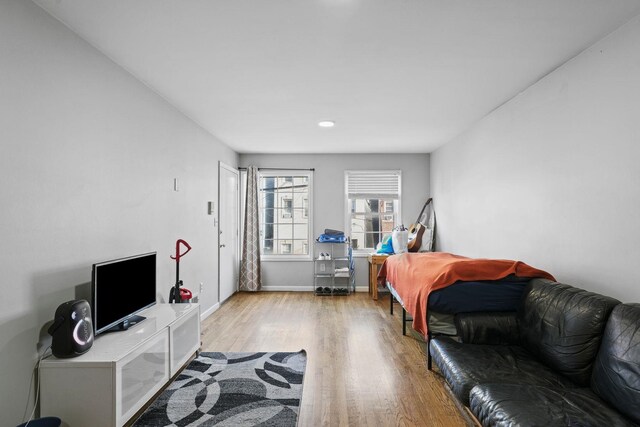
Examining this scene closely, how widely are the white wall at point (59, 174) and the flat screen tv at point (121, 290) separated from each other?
144 millimetres

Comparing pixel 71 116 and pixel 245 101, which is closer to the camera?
pixel 71 116

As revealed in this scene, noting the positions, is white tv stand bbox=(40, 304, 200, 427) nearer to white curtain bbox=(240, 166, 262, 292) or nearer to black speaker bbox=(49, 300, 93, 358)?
black speaker bbox=(49, 300, 93, 358)

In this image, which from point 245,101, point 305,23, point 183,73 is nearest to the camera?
point 305,23

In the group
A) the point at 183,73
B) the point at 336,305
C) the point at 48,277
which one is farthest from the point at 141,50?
the point at 336,305

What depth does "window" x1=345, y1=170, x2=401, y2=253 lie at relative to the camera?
6125 millimetres

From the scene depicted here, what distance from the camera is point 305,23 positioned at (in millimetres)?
2031

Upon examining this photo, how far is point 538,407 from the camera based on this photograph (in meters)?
1.60

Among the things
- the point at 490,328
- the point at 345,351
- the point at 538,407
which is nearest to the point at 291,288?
the point at 345,351

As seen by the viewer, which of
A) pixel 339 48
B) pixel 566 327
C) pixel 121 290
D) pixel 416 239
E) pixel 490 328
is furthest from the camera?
pixel 416 239

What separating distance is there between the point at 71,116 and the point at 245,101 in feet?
5.10

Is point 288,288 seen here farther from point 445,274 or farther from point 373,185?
point 445,274

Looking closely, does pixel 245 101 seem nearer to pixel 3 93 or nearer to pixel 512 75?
pixel 3 93

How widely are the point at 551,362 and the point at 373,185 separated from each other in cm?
434

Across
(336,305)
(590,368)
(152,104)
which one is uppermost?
(152,104)
